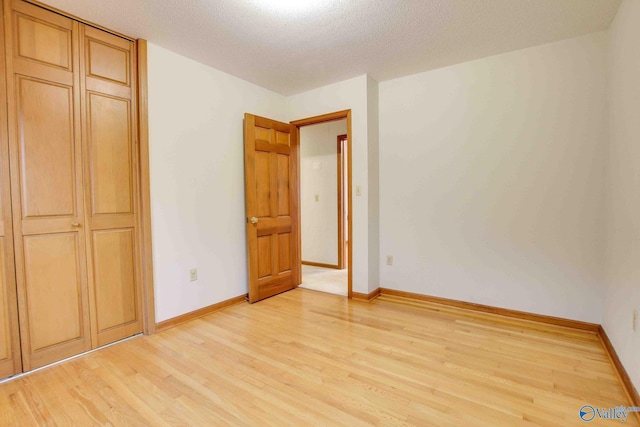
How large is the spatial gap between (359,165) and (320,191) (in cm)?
178

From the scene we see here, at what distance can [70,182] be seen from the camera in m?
2.10

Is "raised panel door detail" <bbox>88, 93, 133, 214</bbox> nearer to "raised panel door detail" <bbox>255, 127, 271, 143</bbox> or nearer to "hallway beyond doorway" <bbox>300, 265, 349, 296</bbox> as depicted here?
"raised panel door detail" <bbox>255, 127, 271, 143</bbox>

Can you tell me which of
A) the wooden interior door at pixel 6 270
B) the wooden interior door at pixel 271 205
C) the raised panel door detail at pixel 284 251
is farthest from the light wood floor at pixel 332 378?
the raised panel door detail at pixel 284 251

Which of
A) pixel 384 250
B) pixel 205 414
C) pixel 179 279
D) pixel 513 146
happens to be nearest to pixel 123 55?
pixel 179 279

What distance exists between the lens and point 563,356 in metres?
2.07

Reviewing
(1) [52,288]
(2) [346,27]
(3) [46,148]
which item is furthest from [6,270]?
(2) [346,27]

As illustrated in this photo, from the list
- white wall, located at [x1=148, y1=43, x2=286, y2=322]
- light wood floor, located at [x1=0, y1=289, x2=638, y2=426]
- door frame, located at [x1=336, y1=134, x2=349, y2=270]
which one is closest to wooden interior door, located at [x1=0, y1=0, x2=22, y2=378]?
light wood floor, located at [x1=0, y1=289, x2=638, y2=426]

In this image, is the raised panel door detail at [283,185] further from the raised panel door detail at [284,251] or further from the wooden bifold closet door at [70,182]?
the wooden bifold closet door at [70,182]

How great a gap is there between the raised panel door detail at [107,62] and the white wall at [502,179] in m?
2.44

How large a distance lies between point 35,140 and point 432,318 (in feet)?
10.8

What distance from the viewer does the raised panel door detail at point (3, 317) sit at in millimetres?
1833

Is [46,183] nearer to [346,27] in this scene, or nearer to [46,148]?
[46,148]

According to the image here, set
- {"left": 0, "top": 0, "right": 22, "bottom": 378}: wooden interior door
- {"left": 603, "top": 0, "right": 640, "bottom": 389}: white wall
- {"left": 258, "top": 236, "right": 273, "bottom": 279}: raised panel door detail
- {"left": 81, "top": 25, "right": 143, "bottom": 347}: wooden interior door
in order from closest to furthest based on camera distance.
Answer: {"left": 603, "top": 0, "right": 640, "bottom": 389}: white wall → {"left": 0, "top": 0, "right": 22, "bottom": 378}: wooden interior door → {"left": 81, "top": 25, "right": 143, "bottom": 347}: wooden interior door → {"left": 258, "top": 236, "right": 273, "bottom": 279}: raised panel door detail

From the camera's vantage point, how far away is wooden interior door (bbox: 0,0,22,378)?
1823 mm
